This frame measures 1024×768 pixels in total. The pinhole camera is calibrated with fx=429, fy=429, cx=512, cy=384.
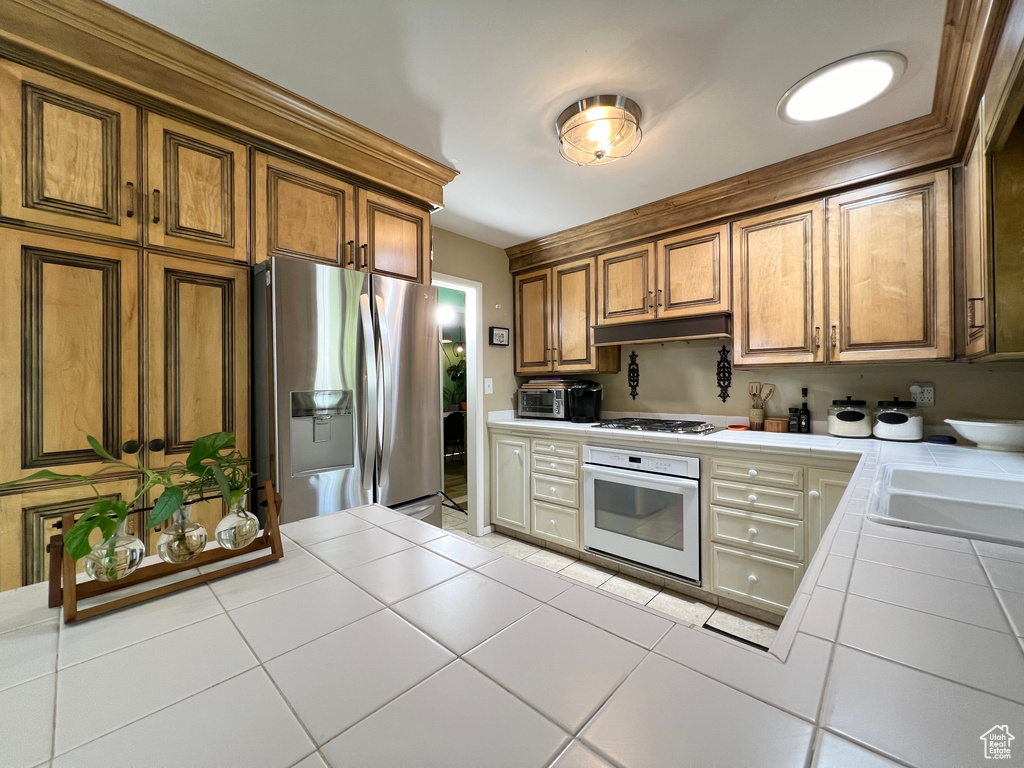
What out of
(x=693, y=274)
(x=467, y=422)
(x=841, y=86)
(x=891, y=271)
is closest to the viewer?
(x=841, y=86)

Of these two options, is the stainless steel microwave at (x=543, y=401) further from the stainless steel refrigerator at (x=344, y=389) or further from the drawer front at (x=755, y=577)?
the drawer front at (x=755, y=577)

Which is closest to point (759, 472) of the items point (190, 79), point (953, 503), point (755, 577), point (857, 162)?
point (755, 577)

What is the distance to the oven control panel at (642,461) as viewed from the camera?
237cm

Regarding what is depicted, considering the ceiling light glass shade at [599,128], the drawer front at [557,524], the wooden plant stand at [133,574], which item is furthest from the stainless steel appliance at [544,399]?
the wooden plant stand at [133,574]

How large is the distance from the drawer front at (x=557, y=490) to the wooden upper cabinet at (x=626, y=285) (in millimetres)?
1161

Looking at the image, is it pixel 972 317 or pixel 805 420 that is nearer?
pixel 972 317

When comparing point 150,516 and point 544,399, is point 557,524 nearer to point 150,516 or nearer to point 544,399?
point 544,399

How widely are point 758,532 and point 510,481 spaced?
5.49 ft

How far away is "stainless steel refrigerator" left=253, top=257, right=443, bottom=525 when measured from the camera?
1.64 metres

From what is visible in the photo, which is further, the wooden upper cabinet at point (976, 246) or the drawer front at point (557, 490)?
the drawer front at point (557, 490)

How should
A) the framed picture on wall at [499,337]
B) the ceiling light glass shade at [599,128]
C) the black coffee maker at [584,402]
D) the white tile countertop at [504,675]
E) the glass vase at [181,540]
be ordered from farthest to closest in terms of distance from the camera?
1. the framed picture on wall at [499,337]
2. the black coffee maker at [584,402]
3. the ceiling light glass shade at [599,128]
4. the glass vase at [181,540]
5. the white tile countertop at [504,675]

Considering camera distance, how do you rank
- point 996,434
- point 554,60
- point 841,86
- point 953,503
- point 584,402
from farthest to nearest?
1. point 584,402
2. point 996,434
3. point 841,86
4. point 554,60
5. point 953,503

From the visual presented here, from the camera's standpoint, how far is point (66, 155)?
4.35ft

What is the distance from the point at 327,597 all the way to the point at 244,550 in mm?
262
